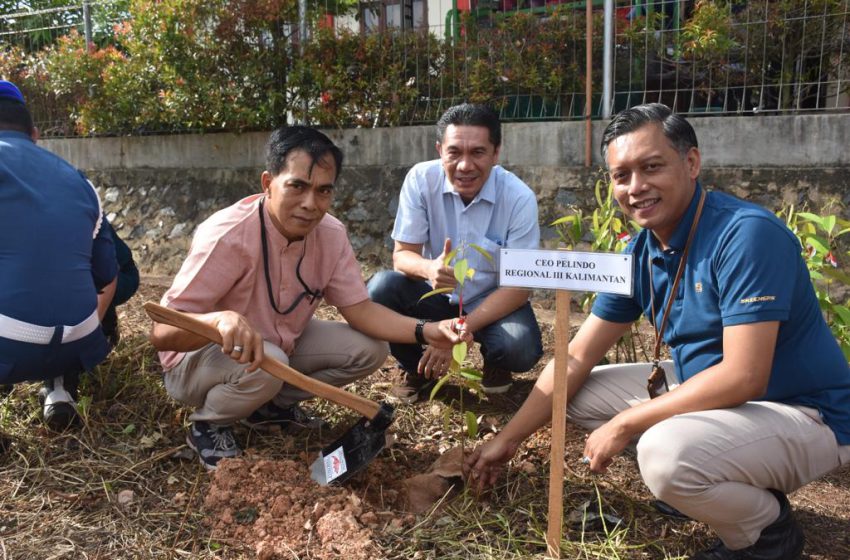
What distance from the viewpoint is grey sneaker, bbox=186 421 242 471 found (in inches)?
107

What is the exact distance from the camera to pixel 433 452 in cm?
290

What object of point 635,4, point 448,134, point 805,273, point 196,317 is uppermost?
point 635,4

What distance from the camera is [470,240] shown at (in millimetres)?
3479

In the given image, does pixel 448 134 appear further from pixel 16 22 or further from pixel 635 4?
pixel 16 22

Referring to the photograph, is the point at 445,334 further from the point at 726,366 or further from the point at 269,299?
the point at 726,366

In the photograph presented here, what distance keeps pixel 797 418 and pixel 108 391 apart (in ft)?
9.21

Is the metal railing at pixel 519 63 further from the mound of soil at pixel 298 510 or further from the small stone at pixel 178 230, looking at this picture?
the mound of soil at pixel 298 510

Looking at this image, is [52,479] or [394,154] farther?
[394,154]

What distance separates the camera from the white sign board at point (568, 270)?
1959mm

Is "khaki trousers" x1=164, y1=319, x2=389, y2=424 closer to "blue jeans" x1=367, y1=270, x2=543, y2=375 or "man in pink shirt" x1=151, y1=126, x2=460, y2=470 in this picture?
"man in pink shirt" x1=151, y1=126, x2=460, y2=470

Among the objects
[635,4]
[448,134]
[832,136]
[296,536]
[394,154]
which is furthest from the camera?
[394,154]

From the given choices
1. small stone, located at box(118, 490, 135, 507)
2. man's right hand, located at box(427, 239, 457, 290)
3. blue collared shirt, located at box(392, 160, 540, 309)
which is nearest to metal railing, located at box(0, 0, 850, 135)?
blue collared shirt, located at box(392, 160, 540, 309)

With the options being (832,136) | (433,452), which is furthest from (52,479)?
(832,136)

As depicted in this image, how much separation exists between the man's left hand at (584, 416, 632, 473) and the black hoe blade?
30.4 inches
